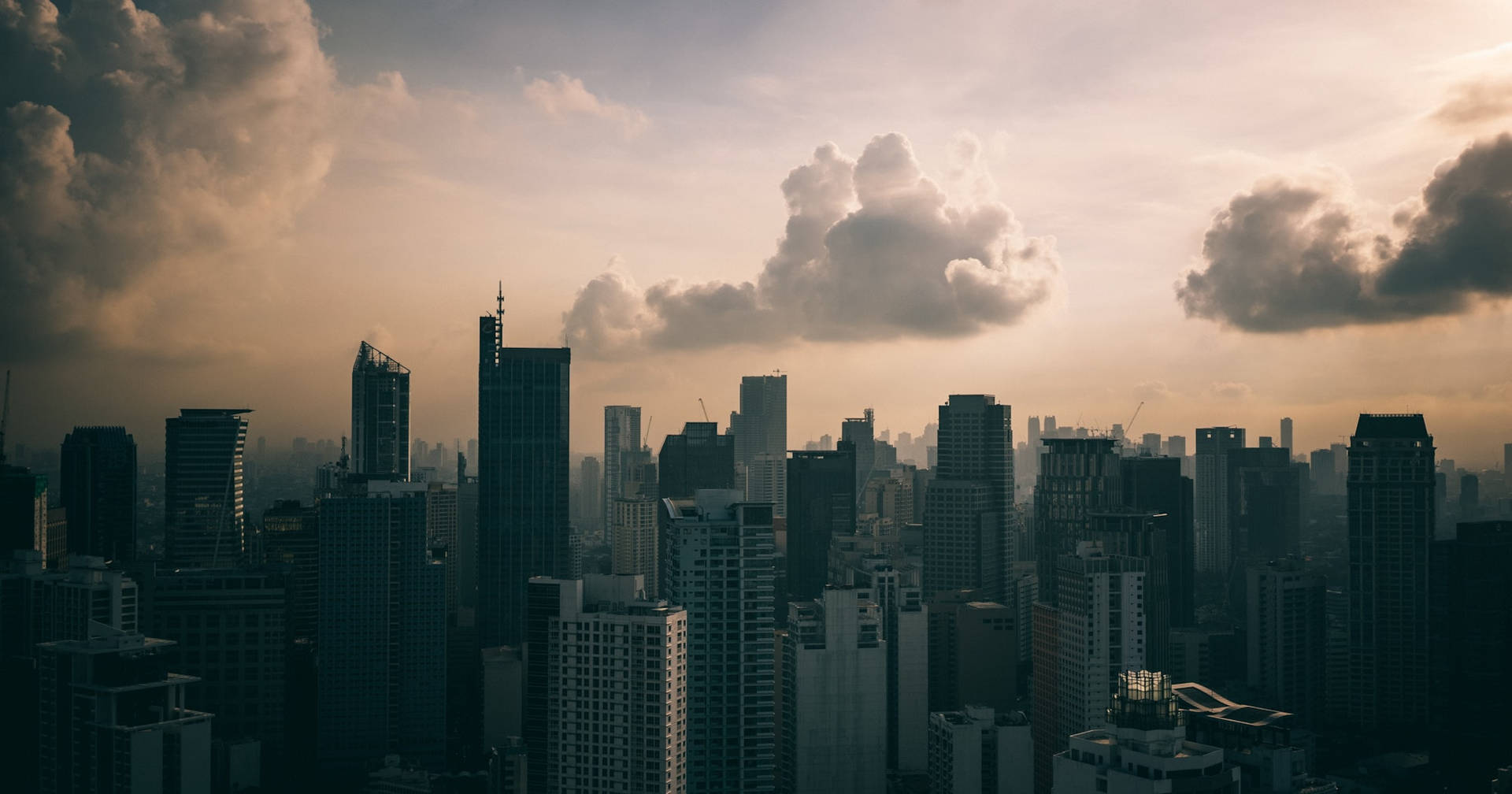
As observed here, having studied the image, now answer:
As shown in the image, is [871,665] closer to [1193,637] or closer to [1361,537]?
[1193,637]

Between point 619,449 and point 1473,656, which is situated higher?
point 619,449

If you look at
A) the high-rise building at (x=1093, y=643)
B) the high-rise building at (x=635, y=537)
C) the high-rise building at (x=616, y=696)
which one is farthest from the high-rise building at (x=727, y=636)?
the high-rise building at (x=635, y=537)

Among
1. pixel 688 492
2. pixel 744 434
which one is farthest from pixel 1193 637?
pixel 744 434

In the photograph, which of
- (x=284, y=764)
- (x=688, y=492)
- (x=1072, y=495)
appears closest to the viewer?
(x=284, y=764)

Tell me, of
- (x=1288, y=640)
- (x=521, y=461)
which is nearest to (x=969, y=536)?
(x=1288, y=640)

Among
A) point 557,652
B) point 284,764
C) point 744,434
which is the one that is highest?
point 744,434

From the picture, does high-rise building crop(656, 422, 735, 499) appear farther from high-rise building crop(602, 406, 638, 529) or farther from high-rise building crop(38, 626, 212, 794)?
high-rise building crop(38, 626, 212, 794)

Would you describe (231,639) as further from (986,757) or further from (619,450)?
(619,450)
